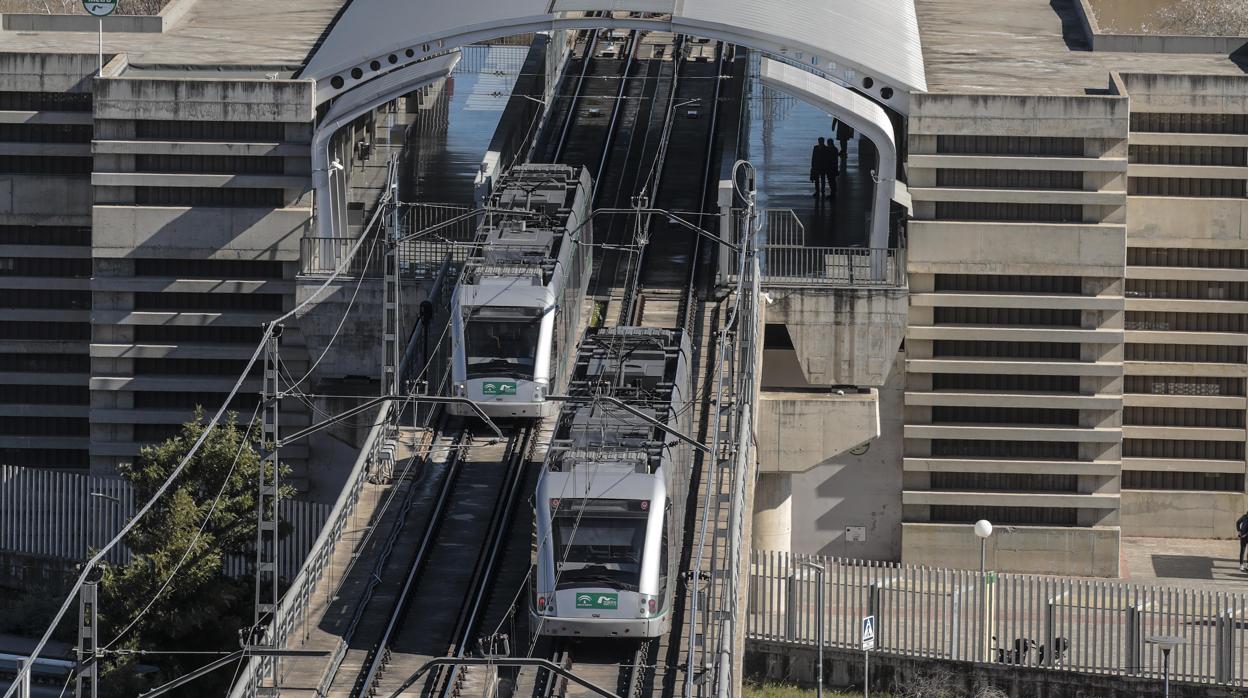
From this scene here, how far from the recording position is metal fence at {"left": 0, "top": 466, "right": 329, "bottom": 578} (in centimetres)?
6175

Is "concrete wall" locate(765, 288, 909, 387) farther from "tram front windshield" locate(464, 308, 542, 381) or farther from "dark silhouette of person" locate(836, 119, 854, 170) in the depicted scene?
"dark silhouette of person" locate(836, 119, 854, 170)

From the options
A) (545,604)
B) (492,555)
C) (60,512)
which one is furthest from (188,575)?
(60,512)

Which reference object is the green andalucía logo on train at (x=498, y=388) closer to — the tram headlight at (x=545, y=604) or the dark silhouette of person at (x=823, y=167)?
the tram headlight at (x=545, y=604)

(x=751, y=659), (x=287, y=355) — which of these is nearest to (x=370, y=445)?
(x=751, y=659)

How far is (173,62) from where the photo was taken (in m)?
69.3

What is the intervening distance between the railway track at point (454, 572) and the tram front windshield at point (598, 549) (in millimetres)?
2682

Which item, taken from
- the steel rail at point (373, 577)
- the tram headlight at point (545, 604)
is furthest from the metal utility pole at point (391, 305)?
the tram headlight at point (545, 604)

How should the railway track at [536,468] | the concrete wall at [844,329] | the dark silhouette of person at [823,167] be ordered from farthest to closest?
the dark silhouette of person at [823,167]
the concrete wall at [844,329]
the railway track at [536,468]

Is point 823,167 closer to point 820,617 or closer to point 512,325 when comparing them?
point 512,325

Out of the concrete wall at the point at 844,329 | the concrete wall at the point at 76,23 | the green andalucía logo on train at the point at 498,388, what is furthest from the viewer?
the concrete wall at the point at 76,23

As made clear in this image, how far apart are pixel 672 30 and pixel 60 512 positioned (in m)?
19.3

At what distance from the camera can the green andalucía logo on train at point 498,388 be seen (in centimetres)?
5416

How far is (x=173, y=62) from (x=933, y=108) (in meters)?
21.2

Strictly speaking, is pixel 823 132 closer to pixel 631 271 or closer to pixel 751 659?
pixel 631 271
